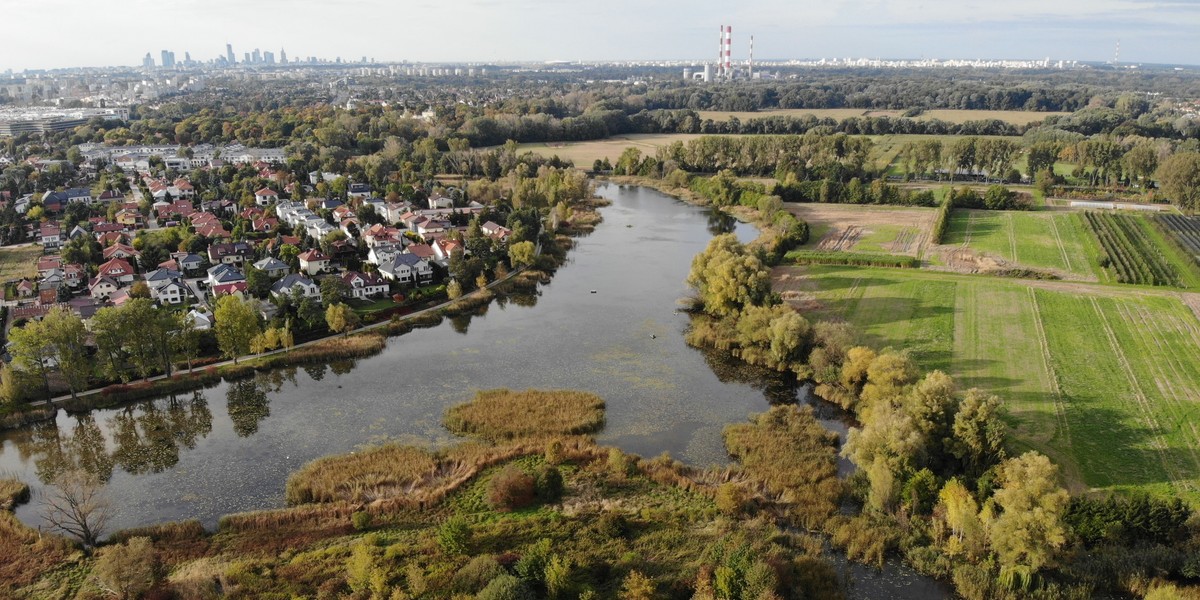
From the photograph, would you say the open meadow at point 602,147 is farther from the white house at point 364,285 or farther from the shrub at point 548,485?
the shrub at point 548,485

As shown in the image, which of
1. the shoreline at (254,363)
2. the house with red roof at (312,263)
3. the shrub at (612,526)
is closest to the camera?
the shrub at (612,526)

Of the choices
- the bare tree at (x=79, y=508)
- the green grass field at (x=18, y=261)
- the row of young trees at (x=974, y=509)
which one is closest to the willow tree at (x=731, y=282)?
the row of young trees at (x=974, y=509)

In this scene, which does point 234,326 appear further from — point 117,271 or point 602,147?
point 602,147

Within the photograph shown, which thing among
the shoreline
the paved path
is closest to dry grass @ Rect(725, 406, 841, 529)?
the shoreline

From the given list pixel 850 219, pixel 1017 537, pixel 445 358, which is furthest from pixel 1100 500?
pixel 850 219

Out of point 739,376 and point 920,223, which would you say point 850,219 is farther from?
point 739,376

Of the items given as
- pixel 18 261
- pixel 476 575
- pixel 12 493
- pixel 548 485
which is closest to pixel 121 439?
pixel 12 493

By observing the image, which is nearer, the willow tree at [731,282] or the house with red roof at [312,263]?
the willow tree at [731,282]
